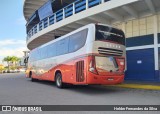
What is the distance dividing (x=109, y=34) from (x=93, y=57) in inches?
64.3

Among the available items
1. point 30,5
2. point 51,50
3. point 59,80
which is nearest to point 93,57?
point 59,80

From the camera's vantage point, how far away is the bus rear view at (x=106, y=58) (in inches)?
403

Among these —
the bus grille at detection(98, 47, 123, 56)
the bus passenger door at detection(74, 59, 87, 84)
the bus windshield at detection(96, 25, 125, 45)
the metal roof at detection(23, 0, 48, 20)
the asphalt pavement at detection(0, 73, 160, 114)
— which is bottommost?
the asphalt pavement at detection(0, 73, 160, 114)

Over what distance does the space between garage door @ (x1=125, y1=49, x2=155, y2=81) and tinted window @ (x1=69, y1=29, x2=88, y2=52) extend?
605 cm

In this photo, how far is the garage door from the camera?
15227mm

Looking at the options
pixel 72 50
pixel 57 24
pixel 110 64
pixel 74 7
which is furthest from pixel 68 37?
pixel 57 24

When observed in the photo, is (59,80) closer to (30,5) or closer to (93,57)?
(93,57)

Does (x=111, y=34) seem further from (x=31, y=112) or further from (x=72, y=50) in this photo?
(x=31, y=112)

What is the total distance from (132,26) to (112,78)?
24.0 ft

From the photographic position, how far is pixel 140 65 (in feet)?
52.4

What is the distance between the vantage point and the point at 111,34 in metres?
11.1

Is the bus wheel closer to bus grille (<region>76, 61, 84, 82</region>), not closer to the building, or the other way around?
bus grille (<region>76, 61, 84, 82</region>)

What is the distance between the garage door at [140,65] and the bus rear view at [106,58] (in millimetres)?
4506

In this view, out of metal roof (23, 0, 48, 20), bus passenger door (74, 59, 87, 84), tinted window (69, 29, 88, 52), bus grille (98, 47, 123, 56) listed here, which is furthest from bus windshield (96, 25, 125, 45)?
metal roof (23, 0, 48, 20)
